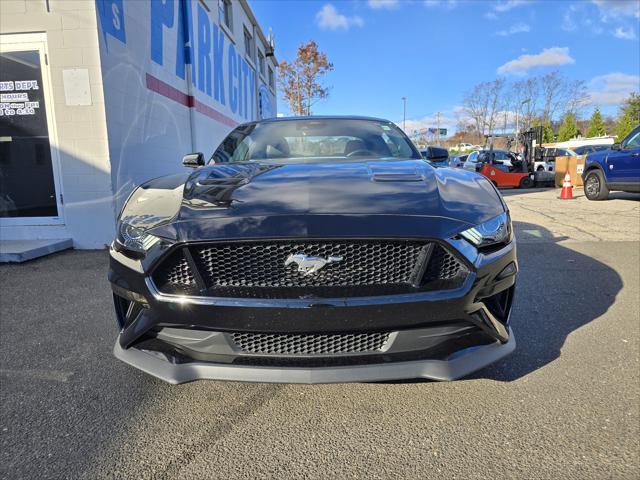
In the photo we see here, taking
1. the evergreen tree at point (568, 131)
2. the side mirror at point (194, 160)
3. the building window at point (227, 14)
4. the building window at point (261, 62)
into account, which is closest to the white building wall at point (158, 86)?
the building window at point (227, 14)

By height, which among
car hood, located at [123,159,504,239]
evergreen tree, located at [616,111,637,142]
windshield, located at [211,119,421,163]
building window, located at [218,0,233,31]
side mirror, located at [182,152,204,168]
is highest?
building window, located at [218,0,233,31]

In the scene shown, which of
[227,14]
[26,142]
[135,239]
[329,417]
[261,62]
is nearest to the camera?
[135,239]

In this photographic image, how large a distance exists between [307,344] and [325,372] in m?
0.13

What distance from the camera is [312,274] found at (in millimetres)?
1623

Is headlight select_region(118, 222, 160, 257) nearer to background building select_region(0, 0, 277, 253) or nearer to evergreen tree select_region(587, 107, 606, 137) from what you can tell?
background building select_region(0, 0, 277, 253)

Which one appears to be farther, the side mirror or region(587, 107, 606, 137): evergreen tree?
region(587, 107, 606, 137): evergreen tree

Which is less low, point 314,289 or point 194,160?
point 194,160

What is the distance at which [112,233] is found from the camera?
5.54 meters

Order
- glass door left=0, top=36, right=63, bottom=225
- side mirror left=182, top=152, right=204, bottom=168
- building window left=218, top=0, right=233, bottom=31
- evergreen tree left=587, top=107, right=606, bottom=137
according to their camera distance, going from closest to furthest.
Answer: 1. side mirror left=182, top=152, right=204, bottom=168
2. glass door left=0, top=36, right=63, bottom=225
3. building window left=218, top=0, right=233, bottom=31
4. evergreen tree left=587, top=107, right=606, bottom=137

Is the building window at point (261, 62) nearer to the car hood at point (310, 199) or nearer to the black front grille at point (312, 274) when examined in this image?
the car hood at point (310, 199)

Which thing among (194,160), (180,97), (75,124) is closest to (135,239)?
(194,160)

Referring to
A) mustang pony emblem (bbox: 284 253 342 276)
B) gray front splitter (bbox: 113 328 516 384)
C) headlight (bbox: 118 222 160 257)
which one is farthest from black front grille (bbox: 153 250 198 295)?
mustang pony emblem (bbox: 284 253 342 276)

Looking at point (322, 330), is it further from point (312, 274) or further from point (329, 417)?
point (329, 417)

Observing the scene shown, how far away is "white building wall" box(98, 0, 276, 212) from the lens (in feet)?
18.5
